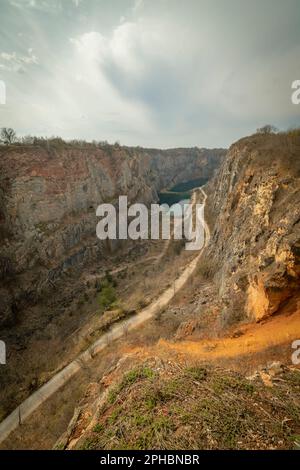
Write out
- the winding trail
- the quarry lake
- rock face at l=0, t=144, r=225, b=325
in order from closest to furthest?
the winding trail → rock face at l=0, t=144, r=225, b=325 → the quarry lake

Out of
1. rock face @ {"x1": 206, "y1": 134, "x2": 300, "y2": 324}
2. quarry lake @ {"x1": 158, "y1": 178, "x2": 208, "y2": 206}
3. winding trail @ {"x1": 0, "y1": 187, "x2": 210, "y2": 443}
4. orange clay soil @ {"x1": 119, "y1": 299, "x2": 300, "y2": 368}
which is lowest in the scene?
winding trail @ {"x1": 0, "y1": 187, "x2": 210, "y2": 443}

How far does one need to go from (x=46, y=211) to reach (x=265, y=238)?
96.0ft

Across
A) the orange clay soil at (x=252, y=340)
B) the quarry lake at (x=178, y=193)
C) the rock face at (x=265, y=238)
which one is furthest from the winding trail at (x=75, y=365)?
the quarry lake at (x=178, y=193)

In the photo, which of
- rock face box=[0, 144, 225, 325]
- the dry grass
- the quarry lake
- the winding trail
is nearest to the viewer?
the dry grass

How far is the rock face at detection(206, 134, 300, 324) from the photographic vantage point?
36.5 feet

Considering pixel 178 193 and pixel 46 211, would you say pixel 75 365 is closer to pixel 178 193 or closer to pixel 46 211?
pixel 46 211

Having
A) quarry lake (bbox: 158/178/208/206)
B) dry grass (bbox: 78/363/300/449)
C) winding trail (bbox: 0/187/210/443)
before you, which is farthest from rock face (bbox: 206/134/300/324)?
quarry lake (bbox: 158/178/208/206)

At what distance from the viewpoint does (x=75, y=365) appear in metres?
16.9

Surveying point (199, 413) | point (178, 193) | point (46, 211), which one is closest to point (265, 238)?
point (199, 413)

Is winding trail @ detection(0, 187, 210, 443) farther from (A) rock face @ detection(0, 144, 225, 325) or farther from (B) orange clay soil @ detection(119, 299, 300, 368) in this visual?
(A) rock face @ detection(0, 144, 225, 325)

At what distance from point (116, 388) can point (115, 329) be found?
41.2 ft

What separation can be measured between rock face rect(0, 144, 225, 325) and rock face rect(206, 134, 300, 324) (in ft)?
72.9

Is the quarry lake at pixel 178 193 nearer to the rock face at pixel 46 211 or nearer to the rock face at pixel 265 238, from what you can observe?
the rock face at pixel 46 211
